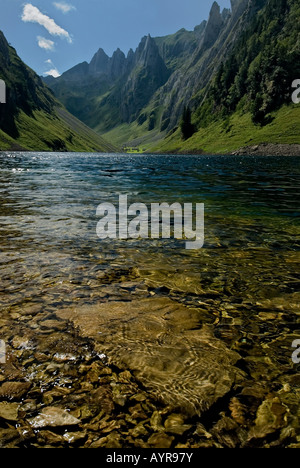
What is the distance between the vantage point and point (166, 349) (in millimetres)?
3990

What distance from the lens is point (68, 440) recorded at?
105 inches

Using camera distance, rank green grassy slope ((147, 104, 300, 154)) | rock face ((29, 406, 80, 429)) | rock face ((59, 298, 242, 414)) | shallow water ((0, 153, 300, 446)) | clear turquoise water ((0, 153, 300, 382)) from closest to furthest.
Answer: rock face ((29, 406, 80, 429))
rock face ((59, 298, 242, 414))
shallow water ((0, 153, 300, 446))
clear turquoise water ((0, 153, 300, 382))
green grassy slope ((147, 104, 300, 154))

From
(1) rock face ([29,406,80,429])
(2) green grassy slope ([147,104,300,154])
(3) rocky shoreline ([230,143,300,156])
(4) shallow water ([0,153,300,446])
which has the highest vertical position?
(2) green grassy slope ([147,104,300,154])

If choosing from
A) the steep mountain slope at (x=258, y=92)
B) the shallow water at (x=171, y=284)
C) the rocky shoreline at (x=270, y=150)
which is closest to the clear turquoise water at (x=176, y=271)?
the shallow water at (x=171, y=284)

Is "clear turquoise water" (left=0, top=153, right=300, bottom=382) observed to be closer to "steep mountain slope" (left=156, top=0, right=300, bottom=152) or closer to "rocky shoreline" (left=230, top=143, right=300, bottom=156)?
"rocky shoreline" (left=230, top=143, right=300, bottom=156)

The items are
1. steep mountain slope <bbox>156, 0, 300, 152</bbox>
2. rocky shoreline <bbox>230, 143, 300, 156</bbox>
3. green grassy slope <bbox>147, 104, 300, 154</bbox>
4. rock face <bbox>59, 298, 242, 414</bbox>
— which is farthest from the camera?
steep mountain slope <bbox>156, 0, 300, 152</bbox>

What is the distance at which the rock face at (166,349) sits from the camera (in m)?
3.26

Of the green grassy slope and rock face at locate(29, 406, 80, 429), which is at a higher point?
the green grassy slope

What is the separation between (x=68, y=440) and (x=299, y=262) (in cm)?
691

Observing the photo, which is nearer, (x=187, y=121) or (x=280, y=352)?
(x=280, y=352)

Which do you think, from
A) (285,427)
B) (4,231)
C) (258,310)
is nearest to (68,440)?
(285,427)

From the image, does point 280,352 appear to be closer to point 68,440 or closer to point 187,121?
point 68,440

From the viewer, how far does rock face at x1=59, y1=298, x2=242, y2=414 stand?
10.7 feet

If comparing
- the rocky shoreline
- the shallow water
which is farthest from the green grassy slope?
the shallow water
